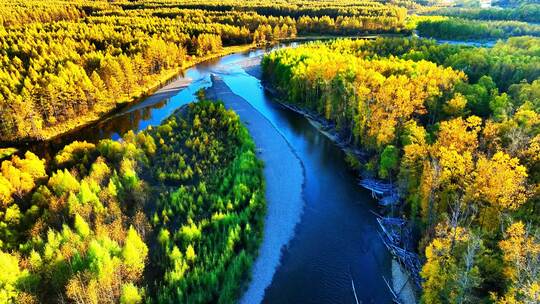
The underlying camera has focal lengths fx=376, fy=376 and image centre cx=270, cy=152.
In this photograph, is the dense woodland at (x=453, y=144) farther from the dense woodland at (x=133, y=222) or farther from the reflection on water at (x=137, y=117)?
the reflection on water at (x=137, y=117)

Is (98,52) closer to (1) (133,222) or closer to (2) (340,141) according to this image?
(2) (340,141)

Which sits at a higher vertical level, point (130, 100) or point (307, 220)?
point (130, 100)

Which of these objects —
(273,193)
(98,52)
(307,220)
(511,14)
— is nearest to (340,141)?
(273,193)

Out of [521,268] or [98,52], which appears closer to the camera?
[521,268]

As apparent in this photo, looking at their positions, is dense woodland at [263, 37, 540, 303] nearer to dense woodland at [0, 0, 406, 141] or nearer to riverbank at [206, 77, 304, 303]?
riverbank at [206, 77, 304, 303]

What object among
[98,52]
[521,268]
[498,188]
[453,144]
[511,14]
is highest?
[511,14]

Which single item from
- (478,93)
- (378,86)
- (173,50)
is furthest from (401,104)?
(173,50)

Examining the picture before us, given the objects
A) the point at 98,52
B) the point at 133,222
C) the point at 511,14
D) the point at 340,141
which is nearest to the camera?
the point at 133,222

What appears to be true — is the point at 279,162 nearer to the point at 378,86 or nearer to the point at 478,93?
the point at 378,86
